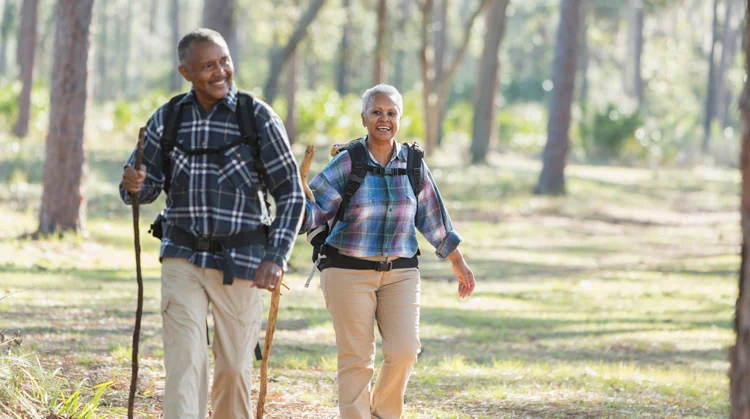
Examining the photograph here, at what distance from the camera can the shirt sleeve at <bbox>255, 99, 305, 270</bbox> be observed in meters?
4.75

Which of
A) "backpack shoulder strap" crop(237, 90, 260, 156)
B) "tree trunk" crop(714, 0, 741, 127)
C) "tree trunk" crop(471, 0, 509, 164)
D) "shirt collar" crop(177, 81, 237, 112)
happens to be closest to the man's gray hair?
"shirt collar" crop(177, 81, 237, 112)

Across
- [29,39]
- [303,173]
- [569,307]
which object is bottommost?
[569,307]

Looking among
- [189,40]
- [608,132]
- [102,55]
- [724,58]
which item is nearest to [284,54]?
[608,132]

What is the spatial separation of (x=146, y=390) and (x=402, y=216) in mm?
2280

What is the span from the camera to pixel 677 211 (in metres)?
27.8

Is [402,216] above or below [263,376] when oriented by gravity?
above

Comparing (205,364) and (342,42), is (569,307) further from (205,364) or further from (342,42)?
(342,42)

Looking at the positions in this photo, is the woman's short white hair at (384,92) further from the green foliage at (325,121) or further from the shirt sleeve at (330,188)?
the green foliage at (325,121)

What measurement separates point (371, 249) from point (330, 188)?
1.26ft

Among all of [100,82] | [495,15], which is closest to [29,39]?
[495,15]

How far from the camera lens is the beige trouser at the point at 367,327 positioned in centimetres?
584

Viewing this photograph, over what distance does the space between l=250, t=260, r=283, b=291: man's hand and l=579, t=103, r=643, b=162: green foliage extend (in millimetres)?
35472

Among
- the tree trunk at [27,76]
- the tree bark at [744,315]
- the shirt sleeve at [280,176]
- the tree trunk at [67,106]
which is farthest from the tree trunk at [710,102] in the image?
the tree bark at [744,315]

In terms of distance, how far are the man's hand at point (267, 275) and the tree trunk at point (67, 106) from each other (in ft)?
30.9
